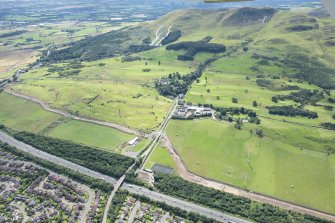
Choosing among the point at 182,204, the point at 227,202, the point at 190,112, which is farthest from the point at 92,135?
the point at 227,202

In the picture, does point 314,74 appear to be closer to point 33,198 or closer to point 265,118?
point 265,118

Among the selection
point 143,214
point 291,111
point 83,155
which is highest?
point 83,155

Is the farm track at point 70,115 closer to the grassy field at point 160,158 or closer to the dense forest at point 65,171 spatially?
the grassy field at point 160,158

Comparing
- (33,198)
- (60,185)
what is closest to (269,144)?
(60,185)

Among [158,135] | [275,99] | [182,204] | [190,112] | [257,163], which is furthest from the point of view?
[275,99]

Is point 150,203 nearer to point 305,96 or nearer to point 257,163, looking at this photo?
point 257,163

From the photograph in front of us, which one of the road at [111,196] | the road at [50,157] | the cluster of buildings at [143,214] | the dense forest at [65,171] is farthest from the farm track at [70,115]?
the cluster of buildings at [143,214]
